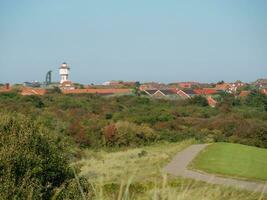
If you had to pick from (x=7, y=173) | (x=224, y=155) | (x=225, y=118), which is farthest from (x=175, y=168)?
(x=225, y=118)

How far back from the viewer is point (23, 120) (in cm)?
1580

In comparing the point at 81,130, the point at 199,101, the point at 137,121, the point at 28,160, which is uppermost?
the point at 28,160

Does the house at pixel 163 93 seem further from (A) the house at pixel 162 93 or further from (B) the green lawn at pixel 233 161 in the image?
(B) the green lawn at pixel 233 161

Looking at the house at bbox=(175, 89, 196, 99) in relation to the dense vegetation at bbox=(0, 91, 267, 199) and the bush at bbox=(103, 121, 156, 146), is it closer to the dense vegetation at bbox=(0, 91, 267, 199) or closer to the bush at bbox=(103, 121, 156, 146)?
the dense vegetation at bbox=(0, 91, 267, 199)

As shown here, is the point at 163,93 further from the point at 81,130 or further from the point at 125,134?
the point at 81,130

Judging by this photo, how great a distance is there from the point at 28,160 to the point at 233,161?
1705 centimetres

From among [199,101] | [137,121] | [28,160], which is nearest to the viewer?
[28,160]

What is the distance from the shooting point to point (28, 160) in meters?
13.2

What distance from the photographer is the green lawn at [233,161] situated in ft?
79.5

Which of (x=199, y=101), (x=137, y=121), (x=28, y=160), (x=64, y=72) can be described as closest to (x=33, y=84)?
(x=64, y=72)

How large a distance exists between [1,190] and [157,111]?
37.5m

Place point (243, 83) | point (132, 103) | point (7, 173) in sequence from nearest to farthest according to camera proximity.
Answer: point (7, 173)
point (132, 103)
point (243, 83)

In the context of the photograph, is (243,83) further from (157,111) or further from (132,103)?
(157,111)

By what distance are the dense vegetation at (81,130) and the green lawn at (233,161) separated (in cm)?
664
